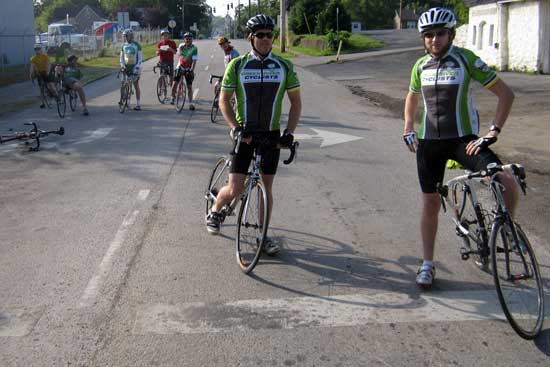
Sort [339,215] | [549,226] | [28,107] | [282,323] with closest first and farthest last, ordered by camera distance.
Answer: [282,323] < [549,226] < [339,215] < [28,107]

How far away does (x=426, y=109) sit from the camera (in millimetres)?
5062

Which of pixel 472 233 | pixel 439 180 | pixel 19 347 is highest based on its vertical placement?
pixel 439 180

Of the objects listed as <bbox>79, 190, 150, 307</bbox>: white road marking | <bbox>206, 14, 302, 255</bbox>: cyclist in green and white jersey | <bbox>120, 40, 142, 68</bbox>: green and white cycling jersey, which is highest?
<bbox>120, 40, 142, 68</bbox>: green and white cycling jersey

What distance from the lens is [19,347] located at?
4242 millimetres

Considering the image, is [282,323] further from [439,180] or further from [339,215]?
[339,215]

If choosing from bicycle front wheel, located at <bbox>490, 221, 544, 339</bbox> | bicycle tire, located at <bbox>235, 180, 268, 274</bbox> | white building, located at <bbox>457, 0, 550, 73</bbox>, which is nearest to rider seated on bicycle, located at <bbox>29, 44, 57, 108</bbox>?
bicycle tire, located at <bbox>235, 180, 268, 274</bbox>

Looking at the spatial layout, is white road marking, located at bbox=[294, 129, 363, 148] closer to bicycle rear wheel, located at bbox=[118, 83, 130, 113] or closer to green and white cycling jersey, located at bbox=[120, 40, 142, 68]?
bicycle rear wheel, located at bbox=[118, 83, 130, 113]

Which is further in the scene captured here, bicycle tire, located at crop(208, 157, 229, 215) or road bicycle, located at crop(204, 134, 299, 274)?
bicycle tire, located at crop(208, 157, 229, 215)

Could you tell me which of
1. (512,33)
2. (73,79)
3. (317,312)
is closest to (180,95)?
(73,79)

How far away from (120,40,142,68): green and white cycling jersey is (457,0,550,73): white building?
15835 millimetres

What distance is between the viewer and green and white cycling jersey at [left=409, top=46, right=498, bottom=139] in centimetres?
484

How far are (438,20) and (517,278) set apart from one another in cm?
184

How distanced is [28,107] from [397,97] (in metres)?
10.5

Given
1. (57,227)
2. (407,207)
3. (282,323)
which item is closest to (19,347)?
(282,323)
